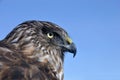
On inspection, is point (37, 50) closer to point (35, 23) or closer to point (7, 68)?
point (35, 23)

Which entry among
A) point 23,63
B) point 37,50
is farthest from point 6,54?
point 37,50

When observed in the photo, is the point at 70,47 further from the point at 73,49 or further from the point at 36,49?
the point at 36,49

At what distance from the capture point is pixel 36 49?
38.0 ft

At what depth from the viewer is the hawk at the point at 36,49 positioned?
1034 centimetres

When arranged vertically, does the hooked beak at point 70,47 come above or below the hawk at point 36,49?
above

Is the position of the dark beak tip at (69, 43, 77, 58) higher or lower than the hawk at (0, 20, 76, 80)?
higher

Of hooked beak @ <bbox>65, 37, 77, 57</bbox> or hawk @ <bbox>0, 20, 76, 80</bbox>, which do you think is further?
hooked beak @ <bbox>65, 37, 77, 57</bbox>

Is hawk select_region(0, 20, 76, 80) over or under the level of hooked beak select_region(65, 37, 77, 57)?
under

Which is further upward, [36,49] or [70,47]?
[70,47]

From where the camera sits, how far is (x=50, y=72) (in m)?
10.8

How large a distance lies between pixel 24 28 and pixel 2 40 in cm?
37

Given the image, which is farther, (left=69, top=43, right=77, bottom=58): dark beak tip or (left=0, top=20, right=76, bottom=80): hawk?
(left=69, top=43, right=77, bottom=58): dark beak tip

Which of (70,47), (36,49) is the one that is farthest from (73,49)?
(36,49)

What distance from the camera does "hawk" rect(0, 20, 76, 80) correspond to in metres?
10.3
